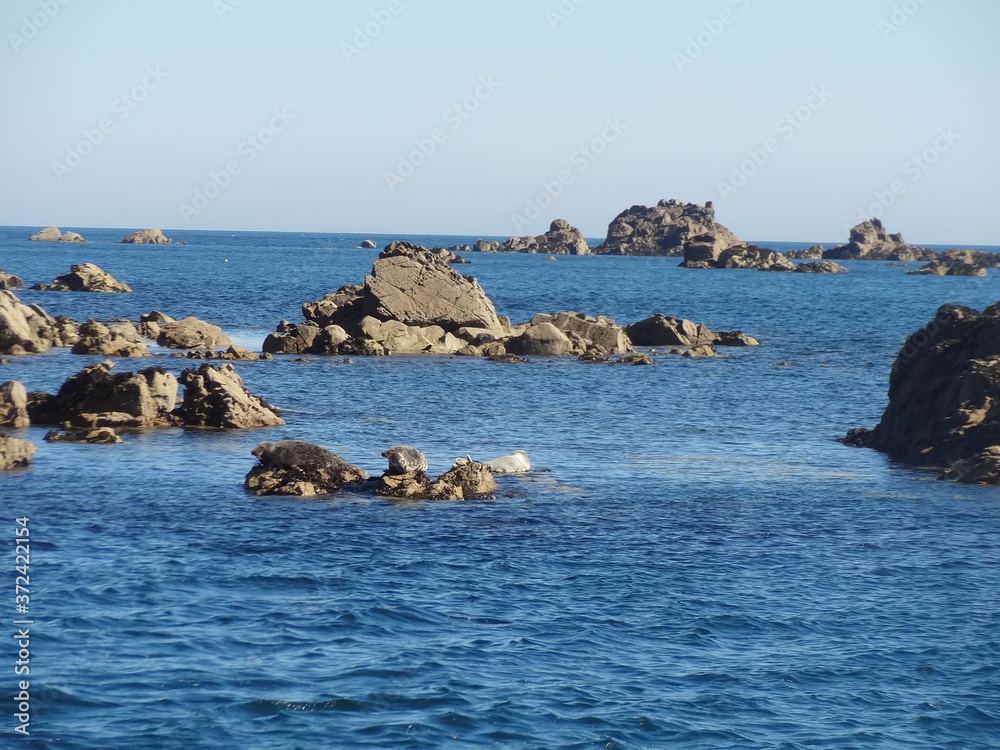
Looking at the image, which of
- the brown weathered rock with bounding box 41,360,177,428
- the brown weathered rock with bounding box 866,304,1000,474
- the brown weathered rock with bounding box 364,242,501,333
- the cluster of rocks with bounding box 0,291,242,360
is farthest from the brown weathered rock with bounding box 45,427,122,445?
the brown weathered rock with bounding box 364,242,501,333

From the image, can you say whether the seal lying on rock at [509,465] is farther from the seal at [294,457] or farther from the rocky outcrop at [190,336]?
the rocky outcrop at [190,336]

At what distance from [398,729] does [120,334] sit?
52.0 metres

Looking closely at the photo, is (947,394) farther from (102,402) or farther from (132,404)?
(102,402)

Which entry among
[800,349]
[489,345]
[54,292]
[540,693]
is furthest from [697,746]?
Answer: [54,292]

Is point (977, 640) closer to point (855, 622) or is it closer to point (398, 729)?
point (855, 622)

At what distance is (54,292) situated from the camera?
10281 cm

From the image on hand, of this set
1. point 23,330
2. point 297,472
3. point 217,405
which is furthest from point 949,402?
point 23,330

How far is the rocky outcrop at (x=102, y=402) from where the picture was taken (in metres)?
36.8

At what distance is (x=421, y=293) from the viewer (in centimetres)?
6700

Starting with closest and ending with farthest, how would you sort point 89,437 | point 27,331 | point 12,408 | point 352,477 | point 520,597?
point 520,597 → point 352,477 → point 89,437 → point 12,408 → point 27,331

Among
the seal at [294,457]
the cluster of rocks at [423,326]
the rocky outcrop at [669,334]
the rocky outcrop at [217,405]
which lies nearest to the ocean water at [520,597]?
the rocky outcrop at [217,405]

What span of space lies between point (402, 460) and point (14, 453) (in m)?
11.1

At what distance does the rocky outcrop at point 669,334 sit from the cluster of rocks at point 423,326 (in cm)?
339

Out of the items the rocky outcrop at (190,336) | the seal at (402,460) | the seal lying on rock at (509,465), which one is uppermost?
the rocky outcrop at (190,336)
